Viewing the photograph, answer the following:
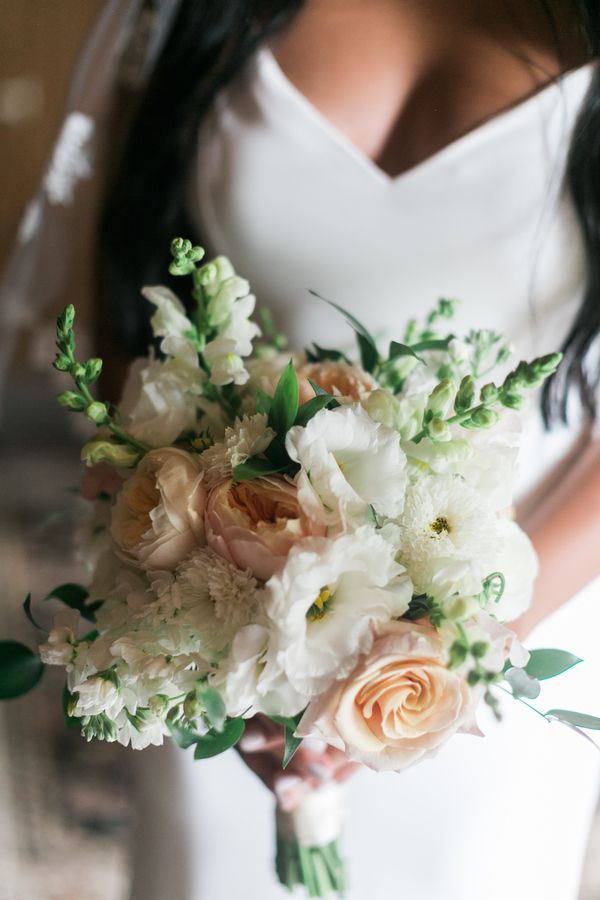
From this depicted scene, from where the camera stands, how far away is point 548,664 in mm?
542

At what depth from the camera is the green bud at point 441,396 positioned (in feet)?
1.64

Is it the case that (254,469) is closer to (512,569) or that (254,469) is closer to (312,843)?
(512,569)

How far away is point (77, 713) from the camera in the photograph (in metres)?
0.51

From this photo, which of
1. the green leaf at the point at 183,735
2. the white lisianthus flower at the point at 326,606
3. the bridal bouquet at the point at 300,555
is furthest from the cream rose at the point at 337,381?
the green leaf at the point at 183,735

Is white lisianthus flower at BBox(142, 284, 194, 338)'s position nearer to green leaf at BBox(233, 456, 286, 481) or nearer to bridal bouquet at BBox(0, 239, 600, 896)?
bridal bouquet at BBox(0, 239, 600, 896)

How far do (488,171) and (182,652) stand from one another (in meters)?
0.61

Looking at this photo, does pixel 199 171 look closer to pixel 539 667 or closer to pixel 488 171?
pixel 488 171

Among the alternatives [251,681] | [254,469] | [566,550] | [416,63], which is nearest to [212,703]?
[251,681]

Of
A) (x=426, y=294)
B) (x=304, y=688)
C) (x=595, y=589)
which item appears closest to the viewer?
(x=304, y=688)

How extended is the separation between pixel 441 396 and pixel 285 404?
10cm

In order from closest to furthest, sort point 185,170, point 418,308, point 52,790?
point 418,308
point 185,170
point 52,790

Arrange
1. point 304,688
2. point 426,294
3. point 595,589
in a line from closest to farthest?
point 304,688 < point 595,589 < point 426,294

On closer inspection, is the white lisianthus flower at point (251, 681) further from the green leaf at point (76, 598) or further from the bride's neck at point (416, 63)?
the bride's neck at point (416, 63)

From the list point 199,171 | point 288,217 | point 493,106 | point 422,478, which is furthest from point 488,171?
point 422,478
